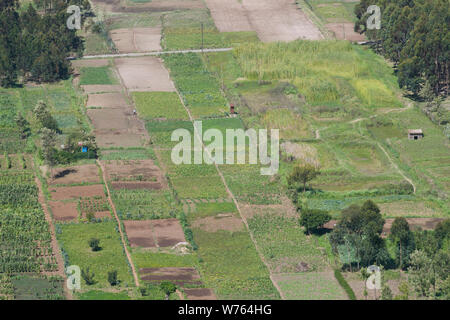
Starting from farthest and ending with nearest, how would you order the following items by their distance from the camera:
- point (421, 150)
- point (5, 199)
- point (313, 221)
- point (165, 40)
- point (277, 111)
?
1. point (165, 40)
2. point (277, 111)
3. point (421, 150)
4. point (5, 199)
5. point (313, 221)

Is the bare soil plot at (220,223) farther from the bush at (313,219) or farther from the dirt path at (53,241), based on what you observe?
the dirt path at (53,241)

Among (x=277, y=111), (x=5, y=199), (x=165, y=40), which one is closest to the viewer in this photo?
(x=5, y=199)

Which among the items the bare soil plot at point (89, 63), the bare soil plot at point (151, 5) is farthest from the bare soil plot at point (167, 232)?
the bare soil plot at point (151, 5)

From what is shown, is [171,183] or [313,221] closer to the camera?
[313,221]

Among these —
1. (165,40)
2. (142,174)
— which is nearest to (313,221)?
(142,174)

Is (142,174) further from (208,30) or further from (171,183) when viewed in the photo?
(208,30)

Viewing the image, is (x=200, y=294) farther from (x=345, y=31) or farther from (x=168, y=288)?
(x=345, y=31)
